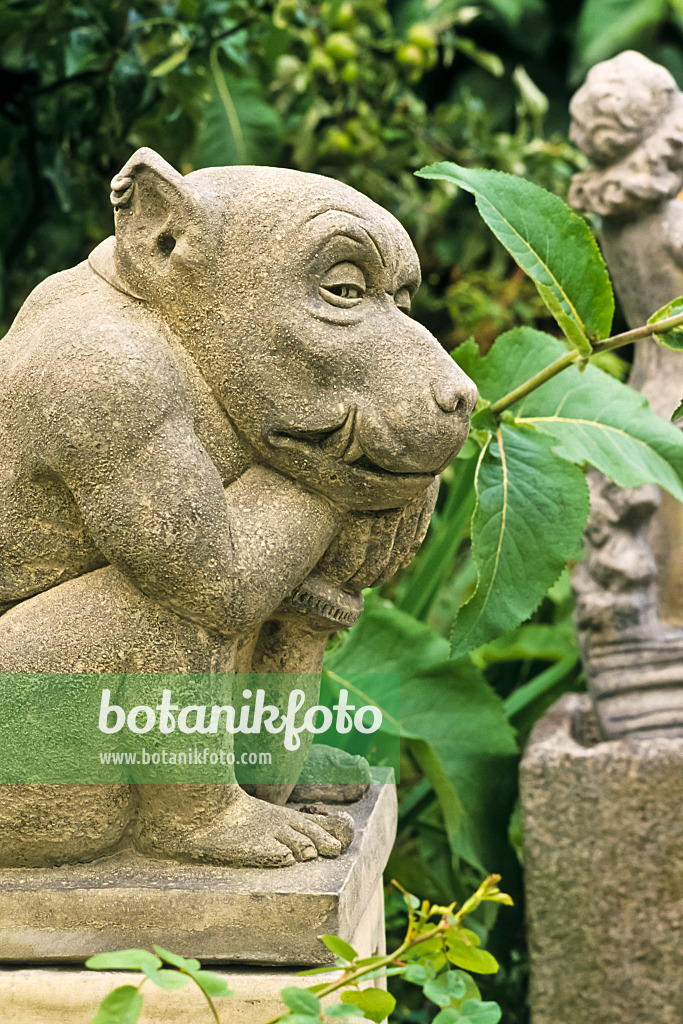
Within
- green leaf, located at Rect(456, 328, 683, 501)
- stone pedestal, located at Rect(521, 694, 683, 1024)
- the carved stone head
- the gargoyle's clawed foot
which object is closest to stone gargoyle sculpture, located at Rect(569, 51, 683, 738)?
the carved stone head

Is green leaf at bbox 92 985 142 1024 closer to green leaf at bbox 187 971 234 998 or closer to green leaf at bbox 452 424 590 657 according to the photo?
green leaf at bbox 187 971 234 998

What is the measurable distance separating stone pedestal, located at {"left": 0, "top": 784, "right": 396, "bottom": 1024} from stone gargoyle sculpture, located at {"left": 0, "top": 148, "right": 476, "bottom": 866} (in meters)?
0.03

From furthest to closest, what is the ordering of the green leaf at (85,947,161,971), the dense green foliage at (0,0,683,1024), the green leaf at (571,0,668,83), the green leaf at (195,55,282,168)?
the green leaf at (571,0,668,83), the green leaf at (195,55,282,168), the dense green foliage at (0,0,683,1024), the green leaf at (85,947,161,971)

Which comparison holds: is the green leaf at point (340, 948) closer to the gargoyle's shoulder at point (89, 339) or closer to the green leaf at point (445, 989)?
the green leaf at point (445, 989)

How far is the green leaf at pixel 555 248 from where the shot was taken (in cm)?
101

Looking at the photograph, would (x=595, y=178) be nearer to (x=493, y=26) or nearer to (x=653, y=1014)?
(x=653, y=1014)

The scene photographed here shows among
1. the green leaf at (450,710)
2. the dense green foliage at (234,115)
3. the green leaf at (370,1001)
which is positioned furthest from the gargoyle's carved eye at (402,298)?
the dense green foliage at (234,115)

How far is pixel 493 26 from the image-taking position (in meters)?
3.68

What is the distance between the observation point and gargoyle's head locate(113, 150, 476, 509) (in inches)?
33.5

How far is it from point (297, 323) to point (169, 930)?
1.60 feet

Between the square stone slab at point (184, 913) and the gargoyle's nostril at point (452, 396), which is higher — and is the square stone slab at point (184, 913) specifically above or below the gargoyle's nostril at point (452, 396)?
below

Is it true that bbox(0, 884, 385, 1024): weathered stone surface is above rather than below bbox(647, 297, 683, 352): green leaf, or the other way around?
below

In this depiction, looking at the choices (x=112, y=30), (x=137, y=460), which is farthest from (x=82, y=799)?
(x=112, y=30)

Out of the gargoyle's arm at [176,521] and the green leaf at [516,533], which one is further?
the green leaf at [516,533]
